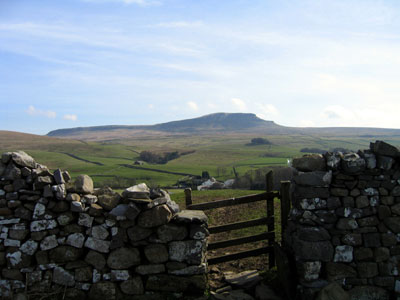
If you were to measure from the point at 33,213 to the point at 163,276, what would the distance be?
296 centimetres

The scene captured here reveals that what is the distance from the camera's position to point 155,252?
6.38 meters

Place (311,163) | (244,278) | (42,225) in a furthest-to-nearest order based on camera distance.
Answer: (244,278) → (311,163) → (42,225)

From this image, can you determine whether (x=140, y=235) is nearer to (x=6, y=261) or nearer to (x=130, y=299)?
(x=130, y=299)

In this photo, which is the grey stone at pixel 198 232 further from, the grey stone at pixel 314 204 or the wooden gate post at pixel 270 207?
the grey stone at pixel 314 204

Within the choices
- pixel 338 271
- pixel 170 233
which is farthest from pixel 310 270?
pixel 170 233

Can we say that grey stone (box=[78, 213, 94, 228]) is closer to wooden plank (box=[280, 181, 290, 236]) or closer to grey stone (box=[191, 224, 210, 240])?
grey stone (box=[191, 224, 210, 240])

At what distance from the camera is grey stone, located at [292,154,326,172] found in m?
6.50

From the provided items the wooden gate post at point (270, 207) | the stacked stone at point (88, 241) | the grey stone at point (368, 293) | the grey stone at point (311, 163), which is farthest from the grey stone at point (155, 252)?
the grey stone at point (368, 293)

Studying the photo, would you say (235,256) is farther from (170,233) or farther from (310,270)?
(170,233)

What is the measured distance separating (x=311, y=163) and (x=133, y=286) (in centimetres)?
451

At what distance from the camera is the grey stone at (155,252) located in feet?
20.9

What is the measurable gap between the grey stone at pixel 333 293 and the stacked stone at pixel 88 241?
7.79 feet

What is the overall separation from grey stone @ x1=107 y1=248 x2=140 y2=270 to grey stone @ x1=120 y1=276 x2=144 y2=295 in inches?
12.4

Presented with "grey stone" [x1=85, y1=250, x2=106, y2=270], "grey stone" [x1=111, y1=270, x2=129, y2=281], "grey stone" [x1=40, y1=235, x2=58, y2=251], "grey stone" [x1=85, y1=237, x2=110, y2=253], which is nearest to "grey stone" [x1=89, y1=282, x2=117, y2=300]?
"grey stone" [x1=111, y1=270, x2=129, y2=281]
